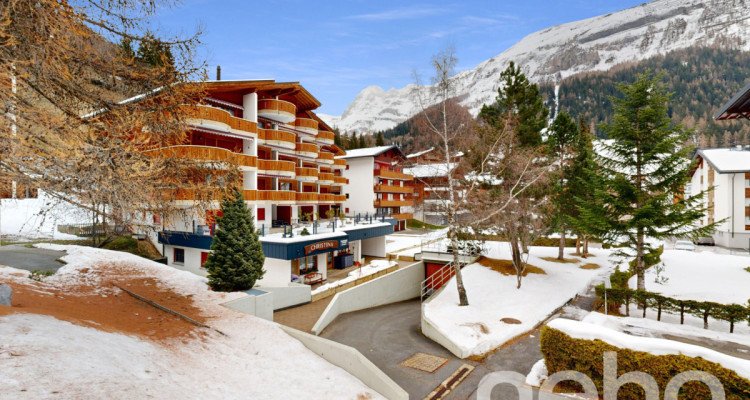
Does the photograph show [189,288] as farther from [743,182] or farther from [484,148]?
[743,182]

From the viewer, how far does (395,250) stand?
116 feet

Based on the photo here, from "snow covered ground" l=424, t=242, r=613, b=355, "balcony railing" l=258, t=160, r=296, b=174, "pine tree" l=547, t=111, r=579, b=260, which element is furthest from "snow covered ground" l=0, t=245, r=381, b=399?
"pine tree" l=547, t=111, r=579, b=260

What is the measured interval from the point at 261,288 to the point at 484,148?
16114mm

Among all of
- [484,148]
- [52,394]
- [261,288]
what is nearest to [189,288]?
[261,288]

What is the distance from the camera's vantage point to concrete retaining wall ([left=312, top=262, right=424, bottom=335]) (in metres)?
17.8

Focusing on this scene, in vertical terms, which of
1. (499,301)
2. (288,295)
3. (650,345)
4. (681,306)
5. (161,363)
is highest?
(161,363)

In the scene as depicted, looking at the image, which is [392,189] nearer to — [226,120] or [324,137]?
[324,137]

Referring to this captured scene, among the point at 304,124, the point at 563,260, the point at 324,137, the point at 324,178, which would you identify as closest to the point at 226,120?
the point at 304,124

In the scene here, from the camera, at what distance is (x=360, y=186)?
51.2m

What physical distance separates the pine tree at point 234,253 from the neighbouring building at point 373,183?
3001cm

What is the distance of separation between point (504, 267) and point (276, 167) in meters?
19.9

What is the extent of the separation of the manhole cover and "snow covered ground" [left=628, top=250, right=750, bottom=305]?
14379 mm

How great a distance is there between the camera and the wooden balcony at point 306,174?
3366 centimetres

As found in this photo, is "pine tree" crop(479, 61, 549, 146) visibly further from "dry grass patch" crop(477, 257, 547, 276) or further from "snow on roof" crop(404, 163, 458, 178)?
"dry grass patch" crop(477, 257, 547, 276)
